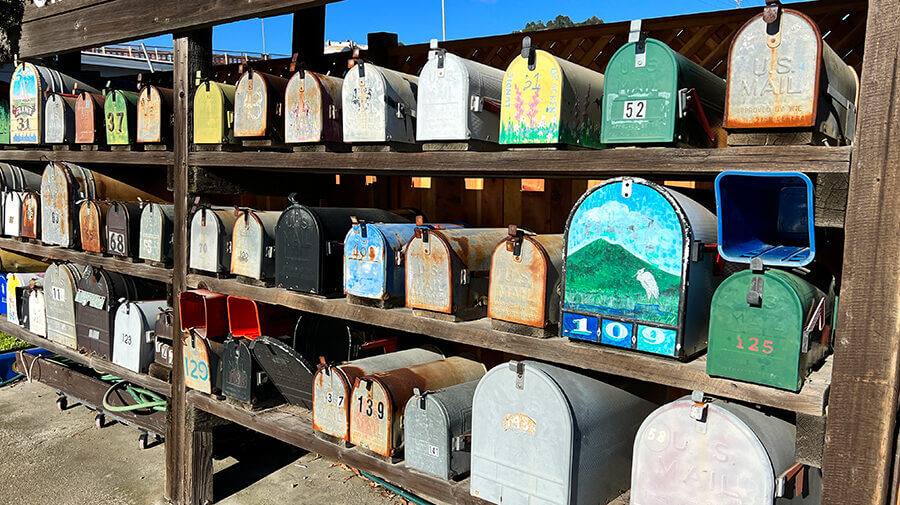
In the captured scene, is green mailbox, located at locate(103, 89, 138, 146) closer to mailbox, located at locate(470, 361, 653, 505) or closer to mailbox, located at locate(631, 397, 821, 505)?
mailbox, located at locate(470, 361, 653, 505)

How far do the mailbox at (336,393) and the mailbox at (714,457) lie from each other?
1.30m

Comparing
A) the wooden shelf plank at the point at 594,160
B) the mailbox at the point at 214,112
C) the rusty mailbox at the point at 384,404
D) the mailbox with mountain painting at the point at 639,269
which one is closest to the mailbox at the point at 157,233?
the mailbox at the point at 214,112

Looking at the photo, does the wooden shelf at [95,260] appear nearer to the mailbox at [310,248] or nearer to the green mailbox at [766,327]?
the mailbox at [310,248]

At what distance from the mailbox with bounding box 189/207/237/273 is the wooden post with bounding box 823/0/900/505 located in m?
2.83

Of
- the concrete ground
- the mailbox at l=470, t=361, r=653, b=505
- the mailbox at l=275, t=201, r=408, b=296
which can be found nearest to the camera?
the mailbox at l=470, t=361, r=653, b=505

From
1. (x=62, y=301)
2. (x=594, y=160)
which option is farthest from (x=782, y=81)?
(x=62, y=301)

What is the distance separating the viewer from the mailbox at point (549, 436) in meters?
2.22

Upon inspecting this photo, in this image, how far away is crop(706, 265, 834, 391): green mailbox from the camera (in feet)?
5.92

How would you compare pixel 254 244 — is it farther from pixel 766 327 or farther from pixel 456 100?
pixel 766 327

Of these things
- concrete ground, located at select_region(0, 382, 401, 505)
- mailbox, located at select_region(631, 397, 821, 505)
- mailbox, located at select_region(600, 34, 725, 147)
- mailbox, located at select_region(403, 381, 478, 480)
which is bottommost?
concrete ground, located at select_region(0, 382, 401, 505)

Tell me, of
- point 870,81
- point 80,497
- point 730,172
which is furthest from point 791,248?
point 80,497

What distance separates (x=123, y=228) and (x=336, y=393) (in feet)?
6.62

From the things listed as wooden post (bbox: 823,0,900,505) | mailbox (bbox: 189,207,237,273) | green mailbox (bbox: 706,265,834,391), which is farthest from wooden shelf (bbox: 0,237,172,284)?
wooden post (bbox: 823,0,900,505)

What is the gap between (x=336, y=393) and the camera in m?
2.95
